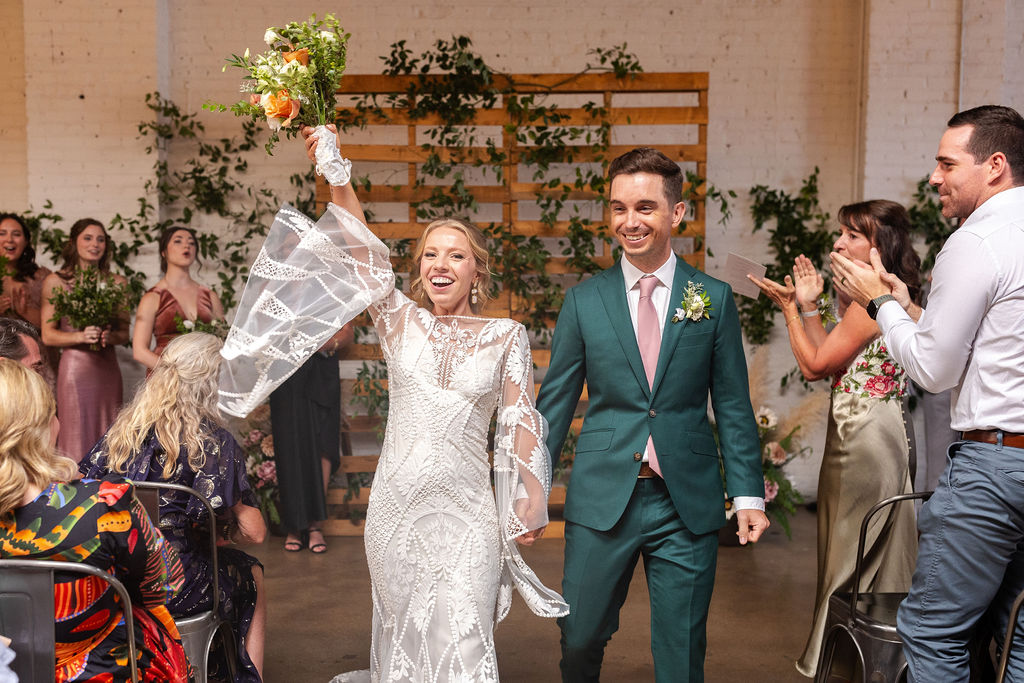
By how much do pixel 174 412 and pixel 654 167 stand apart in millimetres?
1677

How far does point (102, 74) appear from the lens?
6527 millimetres

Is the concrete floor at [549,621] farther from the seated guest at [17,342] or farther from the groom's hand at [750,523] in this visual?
the seated guest at [17,342]

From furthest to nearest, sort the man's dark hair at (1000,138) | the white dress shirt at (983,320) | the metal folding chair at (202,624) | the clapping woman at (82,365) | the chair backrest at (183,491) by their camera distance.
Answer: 1. the clapping woman at (82,365)
2. the metal folding chair at (202,624)
3. the chair backrest at (183,491)
4. the man's dark hair at (1000,138)
5. the white dress shirt at (983,320)

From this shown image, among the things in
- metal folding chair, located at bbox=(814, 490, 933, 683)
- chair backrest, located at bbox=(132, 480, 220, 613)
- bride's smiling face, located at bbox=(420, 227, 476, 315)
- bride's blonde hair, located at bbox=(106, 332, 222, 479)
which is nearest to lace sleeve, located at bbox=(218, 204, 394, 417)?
bride's smiling face, located at bbox=(420, 227, 476, 315)

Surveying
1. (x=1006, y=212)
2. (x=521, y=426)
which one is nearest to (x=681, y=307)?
(x=521, y=426)

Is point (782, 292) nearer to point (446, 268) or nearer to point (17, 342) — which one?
point (446, 268)

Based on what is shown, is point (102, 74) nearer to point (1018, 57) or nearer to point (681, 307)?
point (681, 307)

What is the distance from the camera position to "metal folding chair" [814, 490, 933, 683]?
9.14ft

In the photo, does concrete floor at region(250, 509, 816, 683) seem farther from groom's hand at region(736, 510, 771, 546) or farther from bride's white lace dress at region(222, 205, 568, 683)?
bride's white lace dress at region(222, 205, 568, 683)

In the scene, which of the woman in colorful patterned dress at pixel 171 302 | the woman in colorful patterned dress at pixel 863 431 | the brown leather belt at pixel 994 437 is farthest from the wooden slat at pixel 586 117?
the brown leather belt at pixel 994 437

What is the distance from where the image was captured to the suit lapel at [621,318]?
8.91ft

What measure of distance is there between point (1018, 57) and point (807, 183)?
167 centimetres

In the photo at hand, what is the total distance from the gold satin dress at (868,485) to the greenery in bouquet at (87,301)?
431cm

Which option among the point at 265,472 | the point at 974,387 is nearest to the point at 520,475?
the point at 974,387
